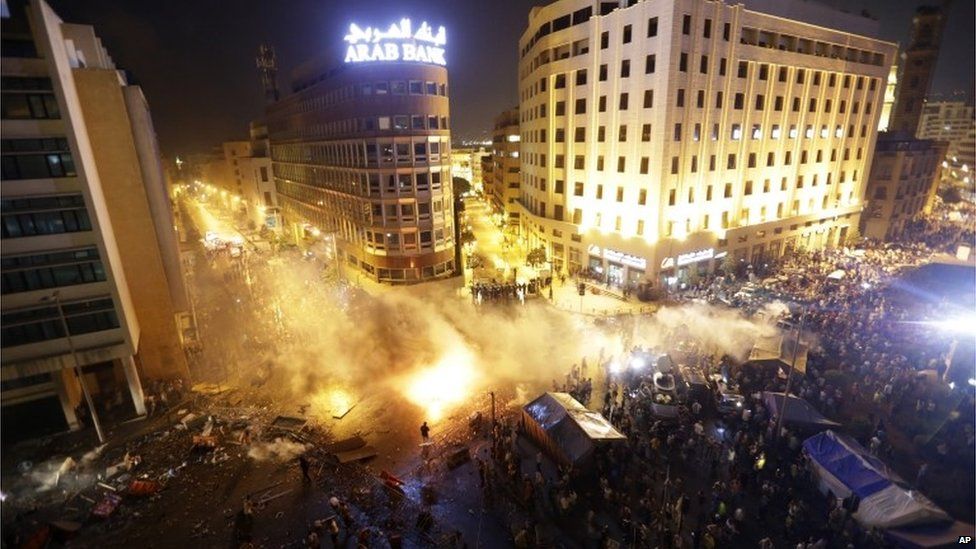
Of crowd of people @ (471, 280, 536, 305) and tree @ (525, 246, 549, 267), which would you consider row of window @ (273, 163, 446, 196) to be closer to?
crowd of people @ (471, 280, 536, 305)

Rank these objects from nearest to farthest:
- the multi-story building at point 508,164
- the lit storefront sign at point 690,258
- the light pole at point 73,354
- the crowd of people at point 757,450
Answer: the crowd of people at point 757,450, the light pole at point 73,354, the lit storefront sign at point 690,258, the multi-story building at point 508,164

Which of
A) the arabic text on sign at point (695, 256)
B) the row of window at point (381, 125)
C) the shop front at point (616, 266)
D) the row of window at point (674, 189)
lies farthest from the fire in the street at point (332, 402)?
the arabic text on sign at point (695, 256)

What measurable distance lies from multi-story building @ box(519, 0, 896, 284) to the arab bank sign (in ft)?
44.5

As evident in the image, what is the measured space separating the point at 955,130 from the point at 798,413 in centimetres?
18665

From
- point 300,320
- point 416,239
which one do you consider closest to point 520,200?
point 416,239

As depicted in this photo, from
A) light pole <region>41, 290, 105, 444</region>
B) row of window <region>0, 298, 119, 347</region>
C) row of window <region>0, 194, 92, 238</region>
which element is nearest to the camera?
row of window <region>0, 194, 92, 238</region>

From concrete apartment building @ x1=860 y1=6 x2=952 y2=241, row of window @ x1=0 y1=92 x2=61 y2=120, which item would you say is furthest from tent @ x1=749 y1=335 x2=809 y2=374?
concrete apartment building @ x1=860 y1=6 x2=952 y2=241

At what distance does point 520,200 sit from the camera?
62.0 m

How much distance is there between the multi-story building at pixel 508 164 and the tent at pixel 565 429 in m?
47.7

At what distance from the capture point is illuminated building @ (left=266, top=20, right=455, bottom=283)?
4078 centimetres

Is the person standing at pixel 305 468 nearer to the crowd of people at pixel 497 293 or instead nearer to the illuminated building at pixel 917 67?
the crowd of people at pixel 497 293

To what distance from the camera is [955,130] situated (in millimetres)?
141125

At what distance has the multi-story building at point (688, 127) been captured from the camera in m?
38.2

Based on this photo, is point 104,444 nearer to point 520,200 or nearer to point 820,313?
point 820,313
